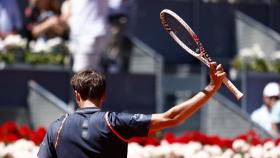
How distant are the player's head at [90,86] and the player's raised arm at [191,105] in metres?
0.36

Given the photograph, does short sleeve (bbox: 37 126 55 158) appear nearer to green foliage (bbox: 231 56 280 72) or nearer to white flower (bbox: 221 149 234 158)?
white flower (bbox: 221 149 234 158)

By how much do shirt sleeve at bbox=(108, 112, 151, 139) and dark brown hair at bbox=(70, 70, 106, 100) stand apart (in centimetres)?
20

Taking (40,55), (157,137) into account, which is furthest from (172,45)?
(157,137)

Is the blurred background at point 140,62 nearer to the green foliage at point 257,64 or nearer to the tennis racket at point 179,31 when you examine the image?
the green foliage at point 257,64

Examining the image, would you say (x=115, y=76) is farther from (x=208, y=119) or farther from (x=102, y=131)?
(x=102, y=131)

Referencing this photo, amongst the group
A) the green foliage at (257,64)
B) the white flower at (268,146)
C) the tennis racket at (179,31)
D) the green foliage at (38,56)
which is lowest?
the white flower at (268,146)

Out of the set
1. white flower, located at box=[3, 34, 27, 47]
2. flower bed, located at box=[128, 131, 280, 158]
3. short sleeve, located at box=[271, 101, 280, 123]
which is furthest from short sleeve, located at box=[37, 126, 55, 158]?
short sleeve, located at box=[271, 101, 280, 123]

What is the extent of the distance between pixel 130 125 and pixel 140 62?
6.76m

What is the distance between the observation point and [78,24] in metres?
11.0

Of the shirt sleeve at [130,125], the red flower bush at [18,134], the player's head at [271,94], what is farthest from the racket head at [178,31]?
the player's head at [271,94]

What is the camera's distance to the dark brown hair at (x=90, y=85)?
5363 mm

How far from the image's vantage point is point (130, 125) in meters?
5.23

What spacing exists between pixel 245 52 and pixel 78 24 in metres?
3.69

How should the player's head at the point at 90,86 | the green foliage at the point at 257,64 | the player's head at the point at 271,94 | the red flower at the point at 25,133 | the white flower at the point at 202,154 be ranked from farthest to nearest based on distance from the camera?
1. the green foliage at the point at 257,64
2. the player's head at the point at 271,94
3. the red flower at the point at 25,133
4. the white flower at the point at 202,154
5. the player's head at the point at 90,86
